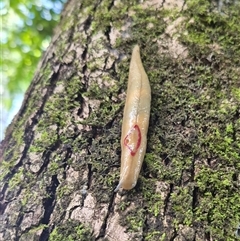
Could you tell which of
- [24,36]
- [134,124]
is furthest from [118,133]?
[24,36]

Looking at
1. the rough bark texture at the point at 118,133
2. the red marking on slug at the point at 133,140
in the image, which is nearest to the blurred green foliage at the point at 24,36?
the rough bark texture at the point at 118,133

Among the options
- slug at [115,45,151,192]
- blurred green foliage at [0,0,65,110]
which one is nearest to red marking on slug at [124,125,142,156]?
slug at [115,45,151,192]

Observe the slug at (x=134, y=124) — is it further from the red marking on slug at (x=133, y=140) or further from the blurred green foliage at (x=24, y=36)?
the blurred green foliage at (x=24, y=36)

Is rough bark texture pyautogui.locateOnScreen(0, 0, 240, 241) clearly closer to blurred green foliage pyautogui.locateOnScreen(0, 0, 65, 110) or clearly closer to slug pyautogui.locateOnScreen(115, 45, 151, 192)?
slug pyautogui.locateOnScreen(115, 45, 151, 192)

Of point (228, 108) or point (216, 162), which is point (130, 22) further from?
point (216, 162)

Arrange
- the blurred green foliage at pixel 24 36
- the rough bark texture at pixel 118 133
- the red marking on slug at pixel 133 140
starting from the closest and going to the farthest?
the rough bark texture at pixel 118 133
the red marking on slug at pixel 133 140
the blurred green foliage at pixel 24 36

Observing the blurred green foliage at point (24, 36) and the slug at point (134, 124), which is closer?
the slug at point (134, 124)

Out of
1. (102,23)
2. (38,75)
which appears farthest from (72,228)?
(102,23)

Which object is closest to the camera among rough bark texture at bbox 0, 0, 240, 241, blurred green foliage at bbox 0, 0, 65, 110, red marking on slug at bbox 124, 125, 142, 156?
rough bark texture at bbox 0, 0, 240, 241

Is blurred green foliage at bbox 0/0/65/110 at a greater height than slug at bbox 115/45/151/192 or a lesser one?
greater
